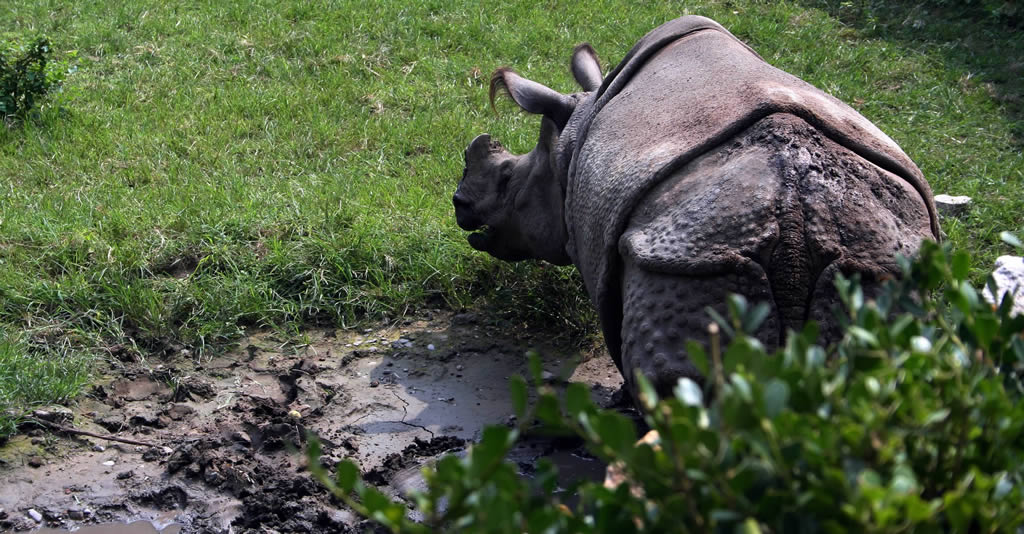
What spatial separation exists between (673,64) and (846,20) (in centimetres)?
573

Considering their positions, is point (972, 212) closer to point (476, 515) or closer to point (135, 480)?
point (135, 480)

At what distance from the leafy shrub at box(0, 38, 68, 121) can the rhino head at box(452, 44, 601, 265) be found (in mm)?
3388

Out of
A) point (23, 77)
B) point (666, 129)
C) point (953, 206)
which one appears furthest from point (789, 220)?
point (23, 77)

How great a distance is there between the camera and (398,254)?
209 inches

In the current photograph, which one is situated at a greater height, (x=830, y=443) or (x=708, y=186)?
(x=830, y=443)

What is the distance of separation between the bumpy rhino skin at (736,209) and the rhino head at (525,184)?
2.70 feet

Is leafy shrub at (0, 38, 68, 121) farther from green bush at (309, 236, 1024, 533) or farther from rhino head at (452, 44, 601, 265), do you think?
green bush at (309, 236, 1024, 533)

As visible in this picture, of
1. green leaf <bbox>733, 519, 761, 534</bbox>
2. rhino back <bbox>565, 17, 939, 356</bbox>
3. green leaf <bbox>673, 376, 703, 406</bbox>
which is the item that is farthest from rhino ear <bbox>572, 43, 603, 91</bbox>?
green leaf <bbox>733, 519, 761, 534</bbox>

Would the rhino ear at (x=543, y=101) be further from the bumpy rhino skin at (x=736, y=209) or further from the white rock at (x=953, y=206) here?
the white rock at (x=953, y=206)

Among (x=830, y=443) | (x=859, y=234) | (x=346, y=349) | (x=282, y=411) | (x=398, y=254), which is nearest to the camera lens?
(x=830, y=443)

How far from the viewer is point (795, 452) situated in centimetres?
133

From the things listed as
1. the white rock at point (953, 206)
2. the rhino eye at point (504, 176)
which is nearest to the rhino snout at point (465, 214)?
the rhino eye at point (504, 176)

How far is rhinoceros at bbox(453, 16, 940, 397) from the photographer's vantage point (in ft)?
9.02

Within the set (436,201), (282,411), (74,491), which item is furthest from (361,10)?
(74,491)
